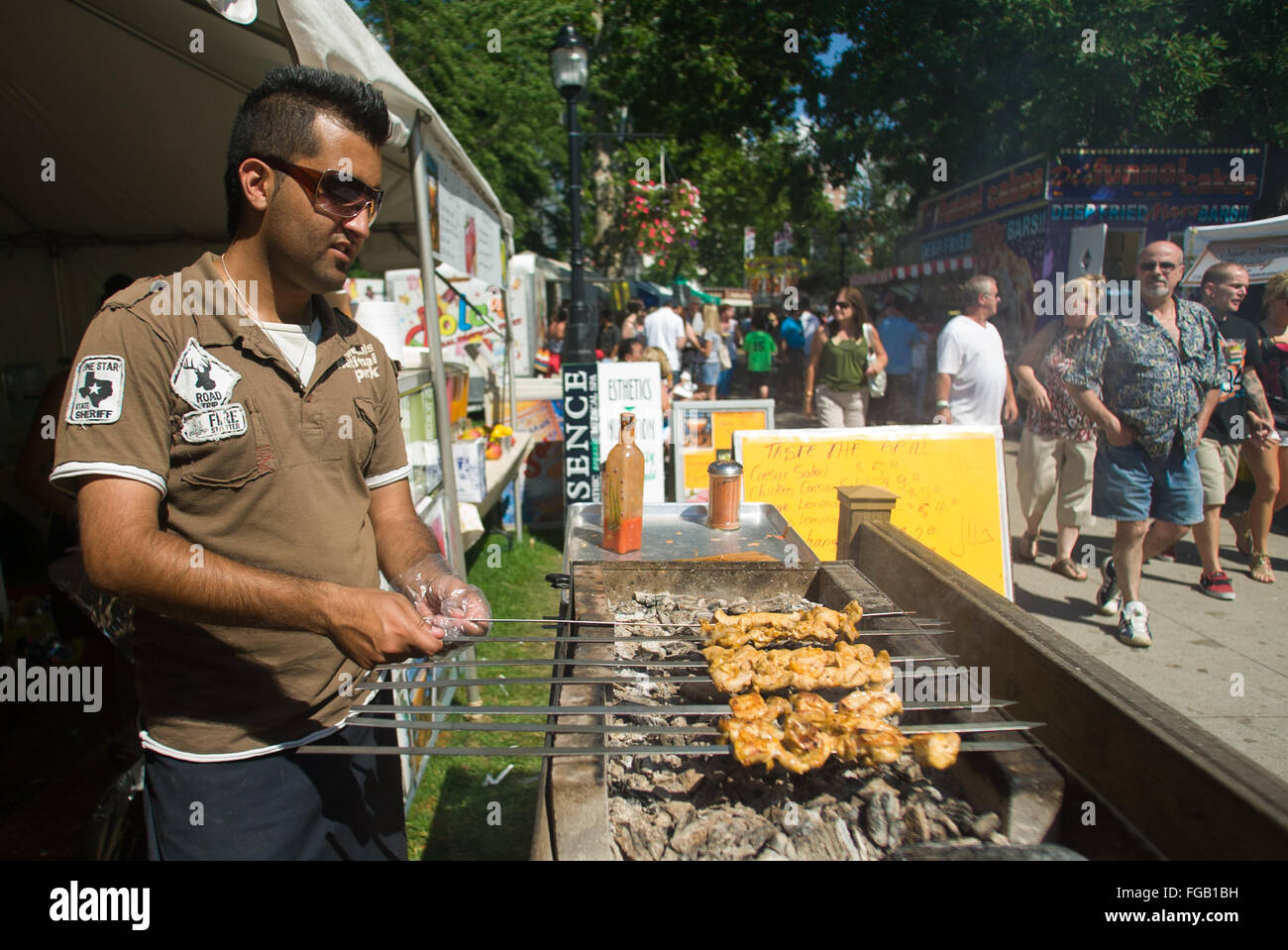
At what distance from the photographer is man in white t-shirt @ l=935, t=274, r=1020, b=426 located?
6102 millimetres

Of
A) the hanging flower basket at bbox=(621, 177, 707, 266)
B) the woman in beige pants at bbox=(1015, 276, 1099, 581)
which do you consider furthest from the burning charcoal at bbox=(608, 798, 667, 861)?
the hanging flower basket at bbox=(621, 177, 707, 266)

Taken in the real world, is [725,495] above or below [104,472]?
below

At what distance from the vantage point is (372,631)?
1.54 meters

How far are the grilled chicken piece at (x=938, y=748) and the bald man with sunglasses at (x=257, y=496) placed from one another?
3.57 ft

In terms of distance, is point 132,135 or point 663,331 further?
point 663,331

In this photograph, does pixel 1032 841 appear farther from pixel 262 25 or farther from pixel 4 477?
pixel 4 477

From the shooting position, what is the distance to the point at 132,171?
15.1 feet

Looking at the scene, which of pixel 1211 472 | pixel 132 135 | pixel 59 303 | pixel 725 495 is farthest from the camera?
pixel 1211 472

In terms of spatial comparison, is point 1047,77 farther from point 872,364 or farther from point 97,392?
point 97,392

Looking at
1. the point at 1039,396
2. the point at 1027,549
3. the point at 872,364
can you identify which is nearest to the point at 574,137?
the point at 872,364

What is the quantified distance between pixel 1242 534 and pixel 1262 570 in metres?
0.75

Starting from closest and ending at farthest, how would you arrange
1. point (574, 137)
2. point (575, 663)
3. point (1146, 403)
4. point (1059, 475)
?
point (575, 663), point (1146, 403), point (1059, 475), point (574, 137)

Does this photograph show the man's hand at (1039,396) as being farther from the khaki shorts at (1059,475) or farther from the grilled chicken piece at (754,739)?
the grilled chicken piece at (754,739)
